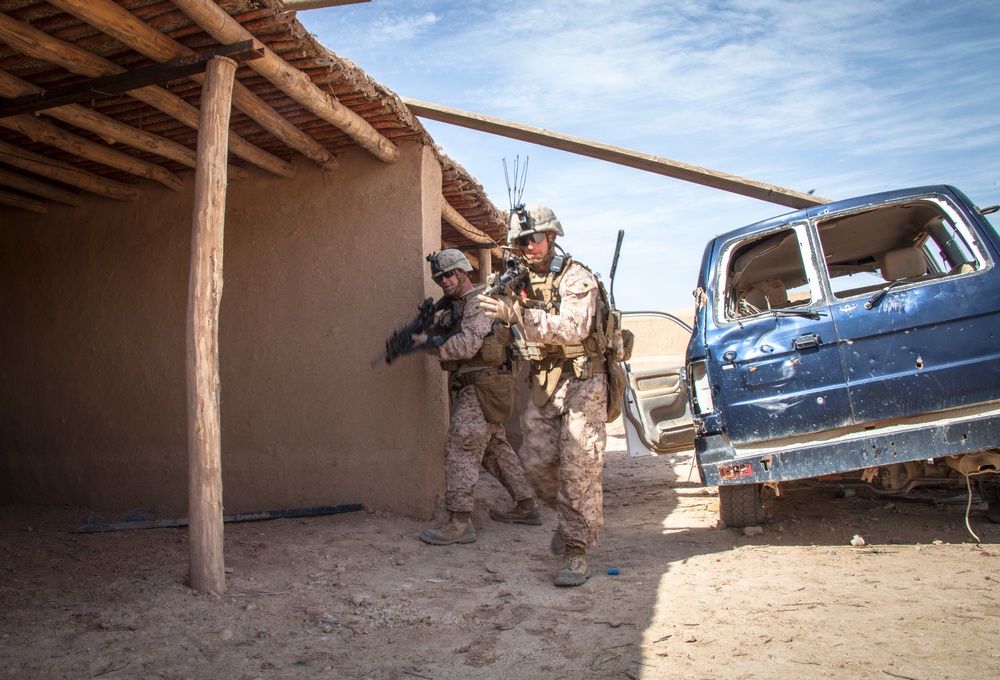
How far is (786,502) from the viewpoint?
17.5 ft

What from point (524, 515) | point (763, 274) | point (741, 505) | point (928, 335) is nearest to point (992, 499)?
point (928, 335)

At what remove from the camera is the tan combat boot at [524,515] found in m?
5.33

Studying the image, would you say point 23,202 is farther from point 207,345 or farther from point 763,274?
point 763,274

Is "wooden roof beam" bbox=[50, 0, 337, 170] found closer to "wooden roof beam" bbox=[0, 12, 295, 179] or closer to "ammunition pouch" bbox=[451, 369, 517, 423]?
"wooden roof beam" bbox=[0, 12, 295, 179]

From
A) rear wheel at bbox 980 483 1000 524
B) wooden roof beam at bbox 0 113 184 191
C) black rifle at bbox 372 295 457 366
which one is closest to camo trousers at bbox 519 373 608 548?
black rifle at bbox 372 295 457 366

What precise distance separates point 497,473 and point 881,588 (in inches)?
99.7

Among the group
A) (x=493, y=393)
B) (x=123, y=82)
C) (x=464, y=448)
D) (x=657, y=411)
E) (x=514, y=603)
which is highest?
(x=123, y=82)

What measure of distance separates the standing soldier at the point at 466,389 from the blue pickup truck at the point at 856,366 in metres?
1.22

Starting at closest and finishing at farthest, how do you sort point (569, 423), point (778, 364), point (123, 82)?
point (123, 82)
point (569, 423)
point (778, 364)

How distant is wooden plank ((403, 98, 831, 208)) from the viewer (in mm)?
6848

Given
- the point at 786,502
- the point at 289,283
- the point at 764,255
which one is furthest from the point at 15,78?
the point at 786,502

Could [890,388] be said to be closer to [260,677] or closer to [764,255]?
[764,255]

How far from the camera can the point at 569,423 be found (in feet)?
13.1

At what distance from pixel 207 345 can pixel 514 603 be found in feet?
6.24
